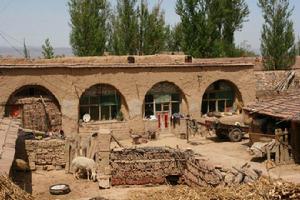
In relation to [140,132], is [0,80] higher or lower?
higher

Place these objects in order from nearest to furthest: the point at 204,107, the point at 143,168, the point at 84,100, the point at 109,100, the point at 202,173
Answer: the point at 202,173, the point at 143,168, the point at 84,100, the point at 109,100, the point at 204,107

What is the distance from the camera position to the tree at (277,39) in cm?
4350

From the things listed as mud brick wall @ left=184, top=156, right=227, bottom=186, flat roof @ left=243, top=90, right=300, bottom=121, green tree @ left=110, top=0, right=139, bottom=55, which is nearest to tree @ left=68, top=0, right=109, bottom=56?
green tree @ left=110, top=0, right=139, bottom=55

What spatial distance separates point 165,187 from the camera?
20.5 m

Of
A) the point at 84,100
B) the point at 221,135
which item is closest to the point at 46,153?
the point at 84,100

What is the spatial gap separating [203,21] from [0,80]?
20.0 meters

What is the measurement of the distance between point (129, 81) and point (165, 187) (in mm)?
11939

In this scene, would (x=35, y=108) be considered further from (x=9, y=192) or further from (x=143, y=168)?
(x=9, y=192)

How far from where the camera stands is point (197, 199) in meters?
9.39

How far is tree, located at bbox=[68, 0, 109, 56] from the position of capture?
41031 millimetres

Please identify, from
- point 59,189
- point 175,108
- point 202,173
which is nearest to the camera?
point 59,189

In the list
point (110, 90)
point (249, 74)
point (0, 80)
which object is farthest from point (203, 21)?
point (0, 80)

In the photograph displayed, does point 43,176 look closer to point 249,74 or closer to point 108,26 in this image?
point 249,74

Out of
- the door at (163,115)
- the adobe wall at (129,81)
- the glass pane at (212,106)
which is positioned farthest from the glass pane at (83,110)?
the glass pane at (212,106)
